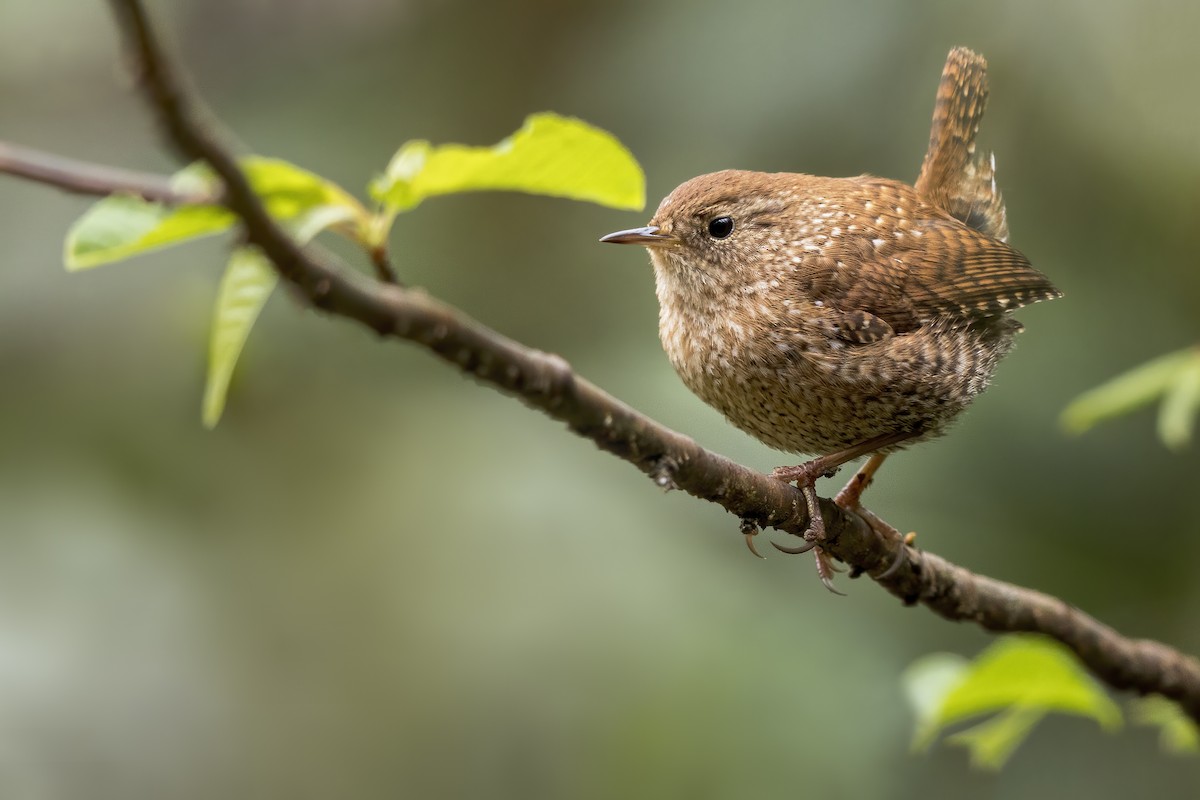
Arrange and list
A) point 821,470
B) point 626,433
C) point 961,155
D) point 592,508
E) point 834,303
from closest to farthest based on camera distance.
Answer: point 626,433 < point 821,470 < point 834,303 < point 961,155 < point 592,508

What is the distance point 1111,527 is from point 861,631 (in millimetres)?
918

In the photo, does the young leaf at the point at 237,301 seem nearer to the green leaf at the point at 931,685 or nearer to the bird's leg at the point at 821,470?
the bird's leg at the point at 821,470

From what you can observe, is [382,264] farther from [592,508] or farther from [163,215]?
[592,508]

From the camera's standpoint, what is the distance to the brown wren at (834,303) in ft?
7.91

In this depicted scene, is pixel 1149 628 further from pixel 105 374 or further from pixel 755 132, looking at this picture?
pixel 105 374

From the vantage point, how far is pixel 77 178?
915mm

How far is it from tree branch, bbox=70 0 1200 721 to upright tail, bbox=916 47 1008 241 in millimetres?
1019

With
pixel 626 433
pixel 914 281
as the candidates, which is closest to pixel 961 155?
pixel 914 281

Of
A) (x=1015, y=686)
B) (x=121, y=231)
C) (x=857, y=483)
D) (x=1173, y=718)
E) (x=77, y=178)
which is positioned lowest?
(x=1173, y=718)

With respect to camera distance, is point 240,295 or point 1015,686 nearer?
point 240,295

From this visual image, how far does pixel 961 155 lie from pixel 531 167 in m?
1.86

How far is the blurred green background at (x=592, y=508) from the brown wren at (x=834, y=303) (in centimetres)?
73

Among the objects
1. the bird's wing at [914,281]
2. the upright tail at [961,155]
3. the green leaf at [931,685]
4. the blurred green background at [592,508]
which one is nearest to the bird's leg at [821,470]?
the bird's wing at [914,281]

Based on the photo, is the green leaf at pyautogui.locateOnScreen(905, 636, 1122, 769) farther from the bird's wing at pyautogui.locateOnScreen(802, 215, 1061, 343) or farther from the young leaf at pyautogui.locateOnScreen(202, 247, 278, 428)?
the young leaf at pyautogui.locateOnScreen(202, 247, 278, 428)
